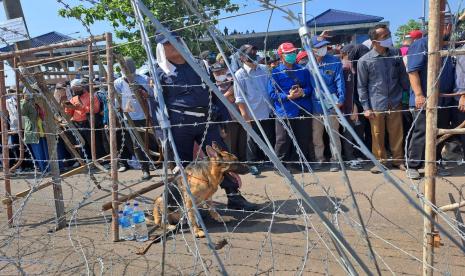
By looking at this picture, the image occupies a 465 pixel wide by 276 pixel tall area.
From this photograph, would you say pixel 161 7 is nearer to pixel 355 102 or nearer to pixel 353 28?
pixel 355 102

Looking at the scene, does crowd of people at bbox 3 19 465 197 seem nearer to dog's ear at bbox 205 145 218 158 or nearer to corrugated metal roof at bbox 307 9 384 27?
dog's ear at bbox 205 145 218 158

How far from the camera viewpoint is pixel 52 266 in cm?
335

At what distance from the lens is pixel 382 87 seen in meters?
5.41

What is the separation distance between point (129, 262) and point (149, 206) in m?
1.57

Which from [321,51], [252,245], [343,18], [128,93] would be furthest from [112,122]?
[343,18]

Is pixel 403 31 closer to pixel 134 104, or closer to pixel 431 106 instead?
pixel 134 104

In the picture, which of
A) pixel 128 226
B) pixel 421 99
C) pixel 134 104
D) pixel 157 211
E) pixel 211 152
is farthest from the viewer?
pixel 134 104

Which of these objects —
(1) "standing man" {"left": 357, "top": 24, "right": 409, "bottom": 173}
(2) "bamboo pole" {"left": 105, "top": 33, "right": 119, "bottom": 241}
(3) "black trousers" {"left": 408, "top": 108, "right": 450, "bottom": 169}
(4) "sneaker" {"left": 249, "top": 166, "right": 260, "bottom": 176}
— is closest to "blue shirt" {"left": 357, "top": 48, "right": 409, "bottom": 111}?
(1) "standing man" {"left": 357, "top": 24, "right": 409, "bottom": 173}

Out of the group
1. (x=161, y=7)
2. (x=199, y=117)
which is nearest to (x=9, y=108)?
(x=161, y=7)

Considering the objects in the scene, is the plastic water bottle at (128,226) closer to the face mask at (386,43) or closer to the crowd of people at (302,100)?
the crowd of people at (302,100)

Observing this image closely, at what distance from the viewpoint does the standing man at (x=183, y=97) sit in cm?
411

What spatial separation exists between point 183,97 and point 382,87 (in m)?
2.79

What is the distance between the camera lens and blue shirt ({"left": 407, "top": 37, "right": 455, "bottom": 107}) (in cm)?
410

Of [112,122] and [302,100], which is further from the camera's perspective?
[302,100]
